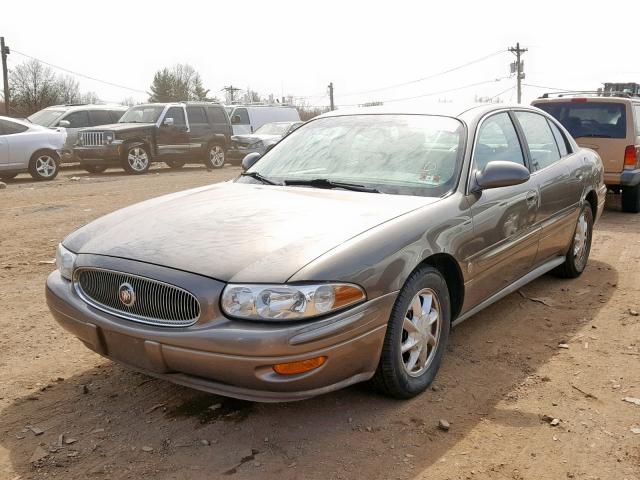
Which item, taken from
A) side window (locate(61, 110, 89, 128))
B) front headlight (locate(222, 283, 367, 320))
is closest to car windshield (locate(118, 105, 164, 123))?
side window (locate(61, 110, 89, 128))

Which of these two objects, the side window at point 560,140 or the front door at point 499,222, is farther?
the side window at point 560,140

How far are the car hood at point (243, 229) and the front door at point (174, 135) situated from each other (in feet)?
46.3

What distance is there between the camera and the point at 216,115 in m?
19.1

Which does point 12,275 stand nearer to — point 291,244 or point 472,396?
point 291,244

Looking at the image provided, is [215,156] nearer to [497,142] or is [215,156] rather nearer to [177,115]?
[177,115]

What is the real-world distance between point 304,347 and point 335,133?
6.91 ft

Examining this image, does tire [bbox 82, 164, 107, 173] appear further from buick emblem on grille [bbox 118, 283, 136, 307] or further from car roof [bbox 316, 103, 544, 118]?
buick emblem on grille [bbox 118, 283, 136, 307]

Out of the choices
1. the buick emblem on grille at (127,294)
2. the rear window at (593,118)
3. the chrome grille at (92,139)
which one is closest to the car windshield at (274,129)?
the chrome grille at (92,139)

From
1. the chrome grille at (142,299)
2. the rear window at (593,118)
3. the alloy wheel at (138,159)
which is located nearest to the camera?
the chrome grille at (142,299)

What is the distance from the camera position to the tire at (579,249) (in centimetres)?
556

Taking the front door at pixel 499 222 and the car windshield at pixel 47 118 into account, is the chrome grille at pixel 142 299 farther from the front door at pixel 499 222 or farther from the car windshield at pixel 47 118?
the car windshield at pixel 47 118

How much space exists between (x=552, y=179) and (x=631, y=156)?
→ 5026mm

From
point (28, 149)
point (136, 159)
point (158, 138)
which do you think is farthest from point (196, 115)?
point (28, 149)

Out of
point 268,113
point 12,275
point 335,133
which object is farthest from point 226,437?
point 268,113
